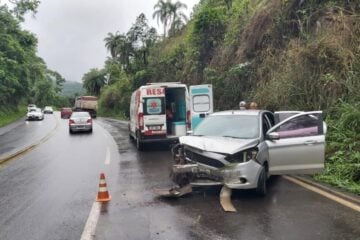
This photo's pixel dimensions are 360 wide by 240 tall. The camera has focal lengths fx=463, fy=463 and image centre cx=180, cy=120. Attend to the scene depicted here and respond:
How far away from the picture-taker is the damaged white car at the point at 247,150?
834 cm

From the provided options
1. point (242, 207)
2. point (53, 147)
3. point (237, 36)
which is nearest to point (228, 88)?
point (237, 36)

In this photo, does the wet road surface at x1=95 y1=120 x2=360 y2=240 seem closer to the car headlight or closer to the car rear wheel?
the car rear wheel

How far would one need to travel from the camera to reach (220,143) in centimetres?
882

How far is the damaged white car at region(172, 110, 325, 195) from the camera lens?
834 centimetres

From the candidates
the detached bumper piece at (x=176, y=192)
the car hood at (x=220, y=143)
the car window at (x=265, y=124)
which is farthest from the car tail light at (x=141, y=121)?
the detached bumper piece at (x=176, y=192)

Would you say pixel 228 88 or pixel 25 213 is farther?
pixel 228 88

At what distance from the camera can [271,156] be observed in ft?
30.3

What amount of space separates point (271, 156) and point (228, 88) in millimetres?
16637

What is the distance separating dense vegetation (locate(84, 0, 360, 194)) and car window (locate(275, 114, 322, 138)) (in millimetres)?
1254

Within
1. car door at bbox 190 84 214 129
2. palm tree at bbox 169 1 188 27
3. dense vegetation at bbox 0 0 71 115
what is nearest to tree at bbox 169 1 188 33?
palm tree at bbox 169 1 188 27

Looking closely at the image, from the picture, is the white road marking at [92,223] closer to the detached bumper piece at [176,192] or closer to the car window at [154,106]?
the detached bumper piece at [176,192]

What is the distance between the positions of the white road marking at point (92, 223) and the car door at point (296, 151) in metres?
3.53

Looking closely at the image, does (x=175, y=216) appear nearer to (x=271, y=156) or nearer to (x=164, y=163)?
(x=271, y=156)

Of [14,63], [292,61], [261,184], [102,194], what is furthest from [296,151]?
[14,63]
